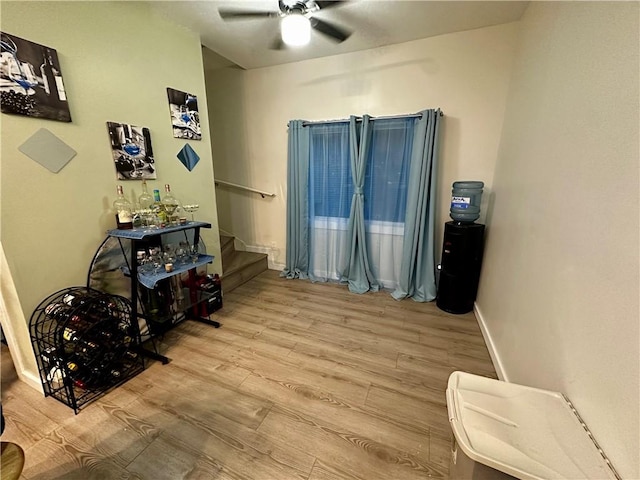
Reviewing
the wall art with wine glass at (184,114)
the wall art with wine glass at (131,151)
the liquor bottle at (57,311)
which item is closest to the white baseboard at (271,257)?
the wall art with wine glass at (184,114)

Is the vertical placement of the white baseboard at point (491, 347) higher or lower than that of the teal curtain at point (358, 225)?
lower

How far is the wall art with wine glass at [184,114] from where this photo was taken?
221 centimetres

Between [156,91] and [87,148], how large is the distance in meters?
0.78

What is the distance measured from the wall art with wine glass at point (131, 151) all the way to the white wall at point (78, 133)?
0.05 meters

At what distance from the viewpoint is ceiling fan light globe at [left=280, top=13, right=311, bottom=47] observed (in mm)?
1604

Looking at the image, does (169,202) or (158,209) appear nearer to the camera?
(158,209)

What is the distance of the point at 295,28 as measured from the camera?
1.63 metres

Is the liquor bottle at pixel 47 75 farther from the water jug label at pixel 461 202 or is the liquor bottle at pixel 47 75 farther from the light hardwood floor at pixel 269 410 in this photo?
the water jug label at pixel 461 202

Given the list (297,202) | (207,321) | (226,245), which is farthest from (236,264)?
(297,202)

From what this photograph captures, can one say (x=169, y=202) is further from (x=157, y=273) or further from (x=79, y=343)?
(x=79, y=343)

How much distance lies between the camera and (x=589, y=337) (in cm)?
93

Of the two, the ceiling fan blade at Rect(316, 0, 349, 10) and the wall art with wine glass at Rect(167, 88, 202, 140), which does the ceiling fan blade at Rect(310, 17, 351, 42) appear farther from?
the wall art with wine glass at Rect(167, 88, 202, 140)

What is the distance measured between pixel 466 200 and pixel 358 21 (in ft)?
6.31

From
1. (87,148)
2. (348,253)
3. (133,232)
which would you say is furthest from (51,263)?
(348,253)
